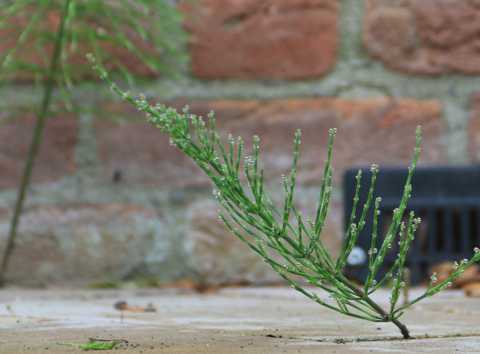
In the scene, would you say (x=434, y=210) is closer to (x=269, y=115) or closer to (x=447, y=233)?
(x=447, y=233)

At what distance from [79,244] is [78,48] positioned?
21.5 inches

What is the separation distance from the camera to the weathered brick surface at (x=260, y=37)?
2703mm

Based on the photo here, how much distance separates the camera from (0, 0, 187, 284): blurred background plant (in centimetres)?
252

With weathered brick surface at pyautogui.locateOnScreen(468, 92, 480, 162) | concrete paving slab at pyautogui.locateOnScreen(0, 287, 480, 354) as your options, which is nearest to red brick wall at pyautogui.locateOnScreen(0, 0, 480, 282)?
weathered brick surface at pyautogui.locateOnScreen(468, 92, 480, 162)

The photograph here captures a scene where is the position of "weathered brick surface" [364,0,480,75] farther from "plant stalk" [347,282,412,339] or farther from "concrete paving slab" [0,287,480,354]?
"plant stalk" [347,282,412,339]

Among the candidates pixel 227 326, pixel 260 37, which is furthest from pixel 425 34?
pixel 227 326

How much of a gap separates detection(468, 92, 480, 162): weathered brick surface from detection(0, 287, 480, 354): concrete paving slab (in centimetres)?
61

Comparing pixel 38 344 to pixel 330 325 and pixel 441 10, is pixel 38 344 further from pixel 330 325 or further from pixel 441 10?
pixel 441 10

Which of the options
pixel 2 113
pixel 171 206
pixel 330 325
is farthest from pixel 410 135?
pixel 330 325

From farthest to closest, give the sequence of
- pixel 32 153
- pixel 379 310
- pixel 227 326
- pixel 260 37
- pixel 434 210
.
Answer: pixel 260 37, pixel 434 210, pixel 32 153, pixel 227 326, pixel 379 310

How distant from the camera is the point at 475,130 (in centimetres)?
265

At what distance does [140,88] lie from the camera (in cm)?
270

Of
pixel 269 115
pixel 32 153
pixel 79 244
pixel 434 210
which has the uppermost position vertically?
pixel 269 115

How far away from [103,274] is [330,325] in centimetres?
135
